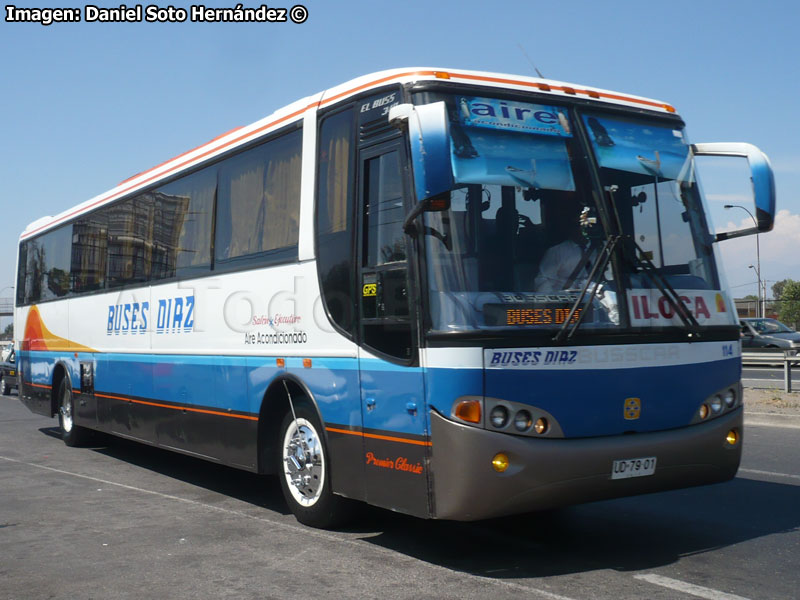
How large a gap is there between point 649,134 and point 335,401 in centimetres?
310

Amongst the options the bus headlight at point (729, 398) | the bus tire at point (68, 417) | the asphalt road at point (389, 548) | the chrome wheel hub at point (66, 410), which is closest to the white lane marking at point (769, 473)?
the asphalt road at point (389, 548)

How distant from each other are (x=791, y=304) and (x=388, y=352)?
3446 inches

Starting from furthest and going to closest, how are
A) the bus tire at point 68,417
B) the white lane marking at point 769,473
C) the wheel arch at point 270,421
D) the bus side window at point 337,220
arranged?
the bus tire at point 68,417
the white lane marking at point 769,473
the wheel arch at point 270,421
the bus side window at point 337,220

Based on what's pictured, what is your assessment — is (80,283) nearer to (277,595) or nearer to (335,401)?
(335,401)

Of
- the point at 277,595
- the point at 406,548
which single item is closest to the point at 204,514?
the point at 406,548

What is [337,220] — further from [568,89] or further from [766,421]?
[766,421]

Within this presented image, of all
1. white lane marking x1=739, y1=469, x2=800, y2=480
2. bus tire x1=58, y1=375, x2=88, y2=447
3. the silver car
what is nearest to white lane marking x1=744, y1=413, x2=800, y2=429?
white lane marking x1=739, y1=469, x2=800, y2=480

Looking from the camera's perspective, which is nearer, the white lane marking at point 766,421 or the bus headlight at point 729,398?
the bus headlight at point 729,398

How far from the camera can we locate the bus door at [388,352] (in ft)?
20.1

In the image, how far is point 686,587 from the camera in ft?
18.3

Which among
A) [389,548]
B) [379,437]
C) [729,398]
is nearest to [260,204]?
[379,437]

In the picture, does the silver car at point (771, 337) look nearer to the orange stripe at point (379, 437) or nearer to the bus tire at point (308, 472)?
the bus tire at point (308, 472)

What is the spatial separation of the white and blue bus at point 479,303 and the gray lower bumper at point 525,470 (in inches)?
0.5

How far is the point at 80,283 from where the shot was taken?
45.2 ft
